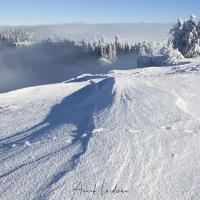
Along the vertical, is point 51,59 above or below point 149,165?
below

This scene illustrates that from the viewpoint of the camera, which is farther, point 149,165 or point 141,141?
point 141,141

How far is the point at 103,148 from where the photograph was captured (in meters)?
8.23

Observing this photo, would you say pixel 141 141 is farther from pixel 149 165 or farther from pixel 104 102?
pixel 104 102

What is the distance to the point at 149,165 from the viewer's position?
739cm

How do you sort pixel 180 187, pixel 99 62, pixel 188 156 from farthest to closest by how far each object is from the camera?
1. pixel 99 62
2. pixel 188 156
3. pixel 180 187

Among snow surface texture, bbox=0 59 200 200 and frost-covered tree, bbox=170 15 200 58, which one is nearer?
snow surface texture, bbox=0 59 200 200

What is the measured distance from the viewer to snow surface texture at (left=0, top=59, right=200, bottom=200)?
657 centimetres

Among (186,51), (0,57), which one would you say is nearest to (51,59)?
(0,57)

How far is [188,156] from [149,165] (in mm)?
1086

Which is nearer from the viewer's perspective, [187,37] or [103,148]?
[103,148]

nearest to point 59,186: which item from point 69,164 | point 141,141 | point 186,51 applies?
point 69,164

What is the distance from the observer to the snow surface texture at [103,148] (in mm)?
6566

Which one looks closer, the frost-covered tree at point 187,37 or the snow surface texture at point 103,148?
the snow surface texture at point 103,148

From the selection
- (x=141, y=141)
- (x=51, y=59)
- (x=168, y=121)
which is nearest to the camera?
(x=141, y=141)
